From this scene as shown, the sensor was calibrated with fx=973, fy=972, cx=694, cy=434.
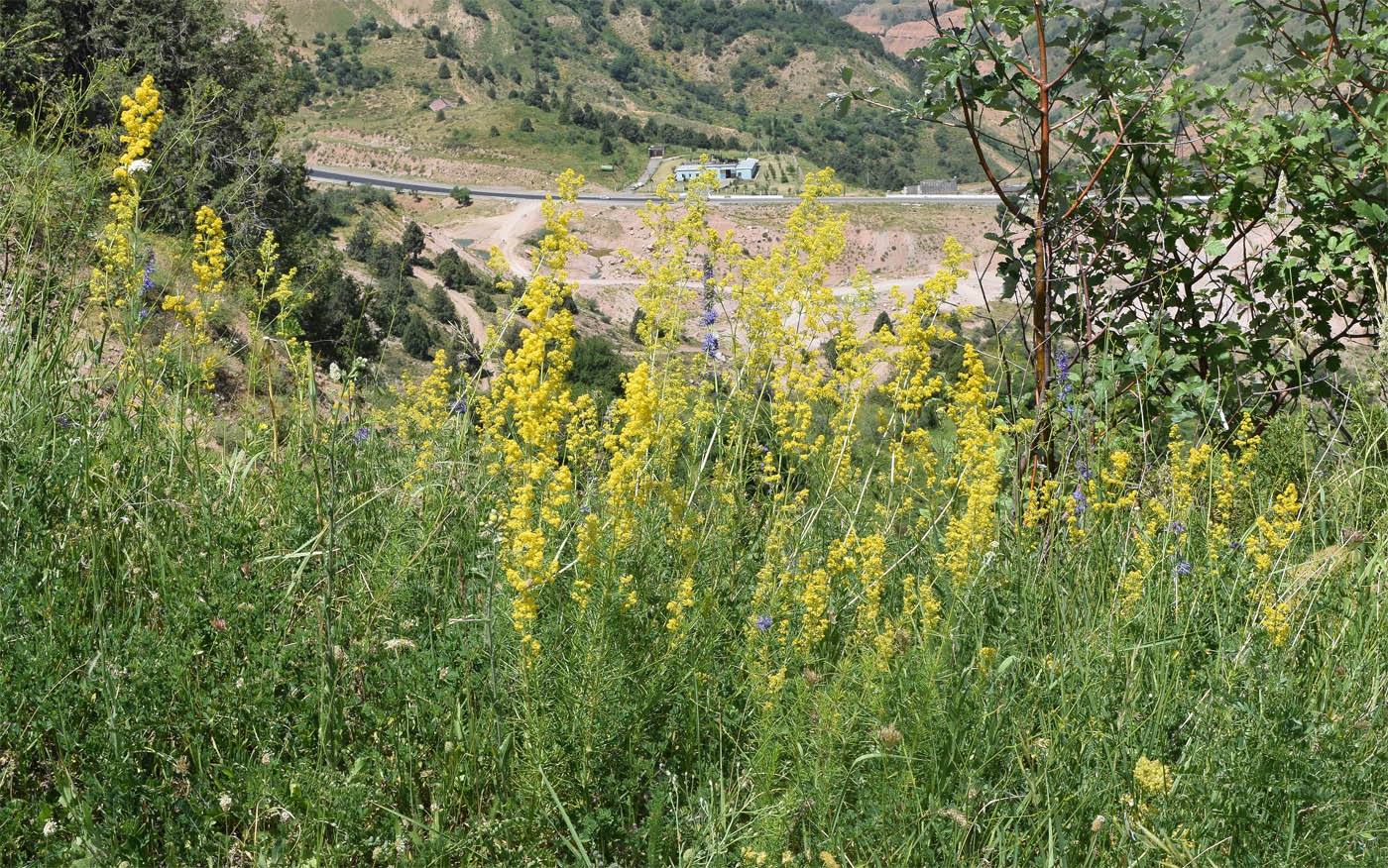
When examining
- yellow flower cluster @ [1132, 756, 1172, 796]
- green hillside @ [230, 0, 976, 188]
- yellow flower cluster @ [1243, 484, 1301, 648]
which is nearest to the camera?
yellow flower cluster @ [1132, 756, 1172, 796]

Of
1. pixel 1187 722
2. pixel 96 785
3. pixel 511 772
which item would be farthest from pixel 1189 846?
pixel 96 785

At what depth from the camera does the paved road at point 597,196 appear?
3243 inches

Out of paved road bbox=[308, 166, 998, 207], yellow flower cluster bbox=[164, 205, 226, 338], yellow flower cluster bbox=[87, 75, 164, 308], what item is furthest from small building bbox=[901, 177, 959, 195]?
yellow flower cluster bbox=[87, 75, 164, 308]

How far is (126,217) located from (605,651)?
263 cm

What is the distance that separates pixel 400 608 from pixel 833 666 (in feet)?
4.09

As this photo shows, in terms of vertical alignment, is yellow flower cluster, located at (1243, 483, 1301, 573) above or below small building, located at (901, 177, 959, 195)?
below

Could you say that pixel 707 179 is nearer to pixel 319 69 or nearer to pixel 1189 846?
pixel 1189 846

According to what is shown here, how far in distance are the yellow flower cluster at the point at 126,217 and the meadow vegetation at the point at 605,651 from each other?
3cm

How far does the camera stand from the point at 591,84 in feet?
468

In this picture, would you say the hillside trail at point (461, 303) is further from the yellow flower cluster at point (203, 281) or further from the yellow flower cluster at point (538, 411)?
the yellow flower cluster at point (538, 411)

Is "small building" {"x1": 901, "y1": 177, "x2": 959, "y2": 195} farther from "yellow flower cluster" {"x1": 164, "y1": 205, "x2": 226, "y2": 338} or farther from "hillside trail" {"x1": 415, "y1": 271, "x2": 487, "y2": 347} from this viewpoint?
"yellow flower cluster" {"x1": 164, "y1": 205, "x2": 226, "y2": 338}

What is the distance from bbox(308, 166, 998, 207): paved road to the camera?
82.4m

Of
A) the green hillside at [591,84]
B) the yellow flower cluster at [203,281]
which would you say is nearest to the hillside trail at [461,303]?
the yellow flower cluster at [203,281]

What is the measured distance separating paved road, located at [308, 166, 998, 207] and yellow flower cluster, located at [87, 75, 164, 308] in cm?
7662
